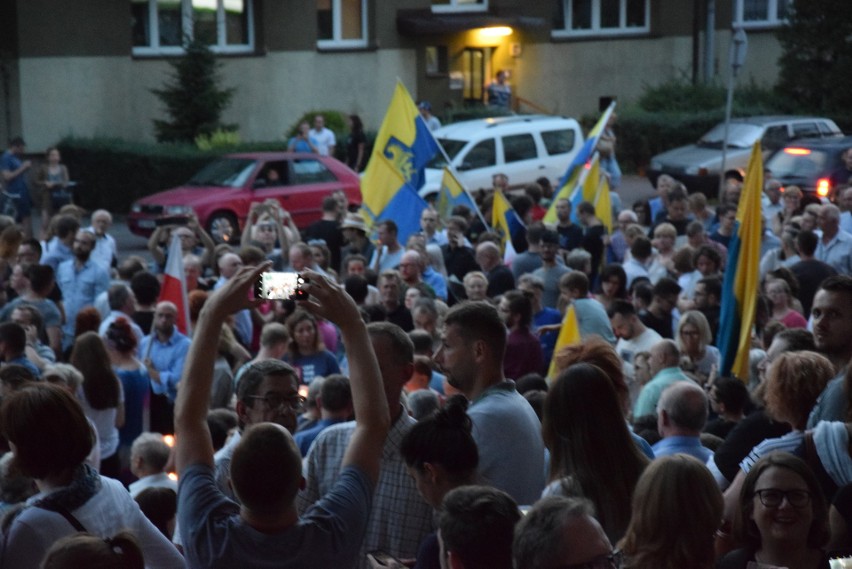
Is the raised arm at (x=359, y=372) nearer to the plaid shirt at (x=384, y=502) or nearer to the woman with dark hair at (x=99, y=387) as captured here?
the plaid shirt at (x=384, y=502)

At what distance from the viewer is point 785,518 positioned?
4.46 meters

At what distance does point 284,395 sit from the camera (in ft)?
17.1

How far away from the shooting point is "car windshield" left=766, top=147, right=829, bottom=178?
72.7ft

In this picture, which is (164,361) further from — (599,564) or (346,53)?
(346,53)

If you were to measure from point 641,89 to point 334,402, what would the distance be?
3036 cm

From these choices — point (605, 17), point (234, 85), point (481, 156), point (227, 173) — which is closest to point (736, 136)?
point (481, 156)

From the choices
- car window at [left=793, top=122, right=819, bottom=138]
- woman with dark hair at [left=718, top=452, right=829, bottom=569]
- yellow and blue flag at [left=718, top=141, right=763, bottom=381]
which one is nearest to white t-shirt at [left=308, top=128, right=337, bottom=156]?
car window at [left=793, top=122, right=819, bottom=138]

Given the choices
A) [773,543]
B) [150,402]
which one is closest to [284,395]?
[773,543]

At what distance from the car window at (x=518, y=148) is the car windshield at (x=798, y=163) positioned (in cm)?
451

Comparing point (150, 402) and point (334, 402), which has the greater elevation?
point (334, 402)

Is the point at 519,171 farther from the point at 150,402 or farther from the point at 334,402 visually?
the point at 334,402

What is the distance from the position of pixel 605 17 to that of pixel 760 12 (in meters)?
4.30

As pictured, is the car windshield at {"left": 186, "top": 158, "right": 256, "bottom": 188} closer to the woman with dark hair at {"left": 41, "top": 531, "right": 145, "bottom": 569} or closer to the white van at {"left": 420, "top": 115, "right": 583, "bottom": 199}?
the white van at {"left": 420, "top": 115, "right": 583, "bottom": 199}

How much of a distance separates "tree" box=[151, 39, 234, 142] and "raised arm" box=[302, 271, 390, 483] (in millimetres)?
24192
